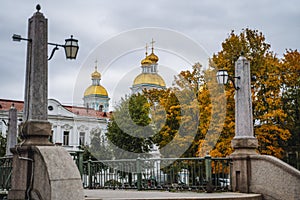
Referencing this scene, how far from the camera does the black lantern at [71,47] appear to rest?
1039cm

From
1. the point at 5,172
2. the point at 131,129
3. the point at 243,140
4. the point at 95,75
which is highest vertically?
the point at 95,75

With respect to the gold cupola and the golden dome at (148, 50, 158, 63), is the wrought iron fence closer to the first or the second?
the gold cupola

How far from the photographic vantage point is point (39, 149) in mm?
8820

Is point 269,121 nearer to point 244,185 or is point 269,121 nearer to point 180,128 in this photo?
point 180,128

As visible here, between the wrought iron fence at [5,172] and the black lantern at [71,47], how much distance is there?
118 inches

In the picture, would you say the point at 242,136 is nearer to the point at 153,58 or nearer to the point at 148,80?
the point at 148,80

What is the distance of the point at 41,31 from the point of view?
32.5 ft

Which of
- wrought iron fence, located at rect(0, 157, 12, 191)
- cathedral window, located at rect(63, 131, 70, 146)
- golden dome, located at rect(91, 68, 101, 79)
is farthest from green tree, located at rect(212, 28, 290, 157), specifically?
golden dome, located at rect(91, 68, 101, 79)

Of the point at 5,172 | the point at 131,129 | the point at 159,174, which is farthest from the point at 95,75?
the point at 5,172

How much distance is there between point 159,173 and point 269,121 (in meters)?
11.6

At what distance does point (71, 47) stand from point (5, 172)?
12.2 ft

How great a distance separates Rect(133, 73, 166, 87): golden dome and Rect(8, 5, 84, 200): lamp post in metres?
52.5

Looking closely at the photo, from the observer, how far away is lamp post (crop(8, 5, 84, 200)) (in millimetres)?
8219

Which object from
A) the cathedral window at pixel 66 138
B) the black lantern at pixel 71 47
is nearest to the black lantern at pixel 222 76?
the black lantern at pixel 71 47
